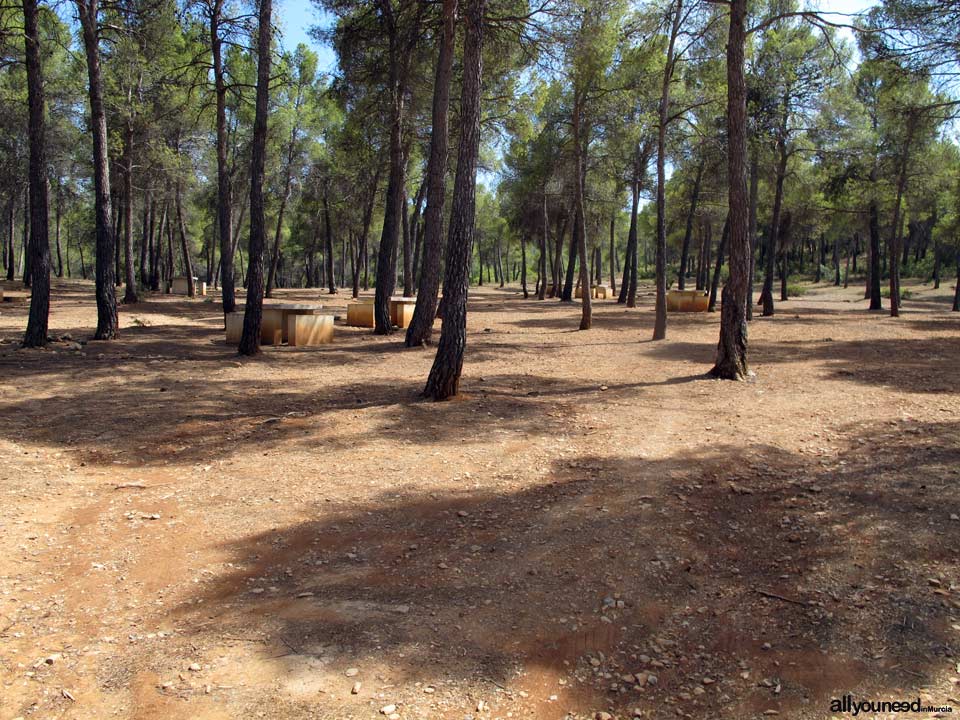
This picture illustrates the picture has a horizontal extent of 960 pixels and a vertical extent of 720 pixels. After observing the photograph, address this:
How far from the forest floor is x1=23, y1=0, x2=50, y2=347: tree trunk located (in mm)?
3131

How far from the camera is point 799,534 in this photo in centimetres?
414

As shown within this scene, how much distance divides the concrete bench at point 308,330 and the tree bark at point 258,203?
147 cm

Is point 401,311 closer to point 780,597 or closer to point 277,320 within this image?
point 277,320

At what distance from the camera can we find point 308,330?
12.9 m

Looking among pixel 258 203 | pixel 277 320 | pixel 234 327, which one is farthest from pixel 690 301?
pixel 258 203

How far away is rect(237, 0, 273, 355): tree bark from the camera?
10930mm

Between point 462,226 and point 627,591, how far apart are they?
504 cm

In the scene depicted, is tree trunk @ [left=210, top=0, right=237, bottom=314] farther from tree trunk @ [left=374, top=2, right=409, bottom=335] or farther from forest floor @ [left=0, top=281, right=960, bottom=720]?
forest floor @ [left=0, top=281, right=960, bottom=720]

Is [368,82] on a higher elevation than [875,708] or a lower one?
higher

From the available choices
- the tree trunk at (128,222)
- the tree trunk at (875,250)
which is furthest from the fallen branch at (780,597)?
the tree trunk at (875,250)

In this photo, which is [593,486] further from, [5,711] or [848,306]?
[848,306]

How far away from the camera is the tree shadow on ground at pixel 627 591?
282 centimetres

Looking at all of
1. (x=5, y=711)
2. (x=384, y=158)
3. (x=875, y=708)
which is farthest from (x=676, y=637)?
(x=384, y=158)

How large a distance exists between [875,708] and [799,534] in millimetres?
1647
